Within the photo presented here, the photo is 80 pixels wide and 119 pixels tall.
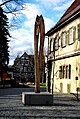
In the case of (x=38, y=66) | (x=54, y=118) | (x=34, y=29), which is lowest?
A: (x=54, y=118)

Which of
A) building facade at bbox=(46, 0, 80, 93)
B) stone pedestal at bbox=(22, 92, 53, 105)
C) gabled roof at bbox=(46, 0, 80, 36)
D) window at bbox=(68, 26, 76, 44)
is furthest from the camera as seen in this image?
window at bbox=(68, 26, 76, 44)

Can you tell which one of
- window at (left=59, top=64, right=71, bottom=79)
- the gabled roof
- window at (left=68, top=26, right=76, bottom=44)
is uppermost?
the gabled roof

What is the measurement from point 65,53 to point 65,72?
73.5 inches

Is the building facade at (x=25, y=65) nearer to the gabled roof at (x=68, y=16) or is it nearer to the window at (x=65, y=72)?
the gabled roof at (x=68, y=16)

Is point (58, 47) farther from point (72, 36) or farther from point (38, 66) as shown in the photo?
point (38, 66)

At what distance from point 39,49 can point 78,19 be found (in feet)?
41.4

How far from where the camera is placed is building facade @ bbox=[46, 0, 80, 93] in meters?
34.2

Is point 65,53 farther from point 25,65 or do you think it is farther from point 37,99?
point 25,65

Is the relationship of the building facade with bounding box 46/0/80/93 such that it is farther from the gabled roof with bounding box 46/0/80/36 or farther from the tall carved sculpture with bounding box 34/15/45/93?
the tall carved sculpture with bounding box 34/15/45/93

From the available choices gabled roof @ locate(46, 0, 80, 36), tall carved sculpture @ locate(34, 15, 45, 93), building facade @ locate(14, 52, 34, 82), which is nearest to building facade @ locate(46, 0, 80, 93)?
gabled roof @ locate(46, 0, 80, 36)

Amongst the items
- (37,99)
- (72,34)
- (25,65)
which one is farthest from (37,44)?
(25,65)

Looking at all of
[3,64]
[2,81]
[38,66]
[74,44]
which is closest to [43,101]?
[38,66]

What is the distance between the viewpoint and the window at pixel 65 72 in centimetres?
3688

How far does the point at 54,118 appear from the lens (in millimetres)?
14242
